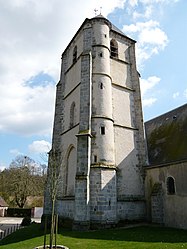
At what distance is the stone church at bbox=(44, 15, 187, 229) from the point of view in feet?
42.4

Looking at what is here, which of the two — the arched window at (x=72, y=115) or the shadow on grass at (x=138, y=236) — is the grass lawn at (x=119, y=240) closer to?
the shadow on grass at (x=138, y=236)

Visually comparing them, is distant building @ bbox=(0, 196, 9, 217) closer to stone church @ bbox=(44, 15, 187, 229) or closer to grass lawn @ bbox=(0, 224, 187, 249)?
stone church @ bbox=(44, 15, 187, 229)

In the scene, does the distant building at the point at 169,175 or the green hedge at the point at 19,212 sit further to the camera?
the green hedge at the point at 19,212

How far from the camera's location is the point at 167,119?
18328mm

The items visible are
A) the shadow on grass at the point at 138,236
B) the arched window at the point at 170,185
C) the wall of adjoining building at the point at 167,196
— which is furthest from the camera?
the arched window at the point at 170,185

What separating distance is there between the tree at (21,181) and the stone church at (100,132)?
21567mm

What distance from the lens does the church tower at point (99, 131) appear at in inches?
508

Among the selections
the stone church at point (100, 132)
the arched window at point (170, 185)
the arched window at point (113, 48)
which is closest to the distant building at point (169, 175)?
the arched window at point (170, 185)

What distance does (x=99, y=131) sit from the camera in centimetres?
1443

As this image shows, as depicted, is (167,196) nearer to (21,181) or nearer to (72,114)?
(72,114)

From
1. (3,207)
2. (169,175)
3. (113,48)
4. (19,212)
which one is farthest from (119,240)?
(19,212)

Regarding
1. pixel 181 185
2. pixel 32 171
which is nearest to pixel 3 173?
pixel 32 171

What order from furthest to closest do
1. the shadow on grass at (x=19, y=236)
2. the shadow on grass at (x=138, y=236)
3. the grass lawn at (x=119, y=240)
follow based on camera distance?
the shadow on grass at (x=19, y=236) < the shadow on grass at (x=138, y=236) < the grass lawn at (x=119, y=240)

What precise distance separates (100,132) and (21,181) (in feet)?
86.9
